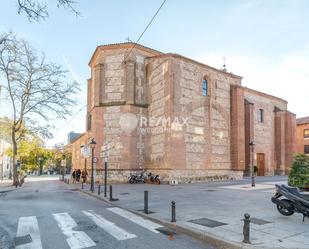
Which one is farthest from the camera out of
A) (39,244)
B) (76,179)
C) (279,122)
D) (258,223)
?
(279,122)

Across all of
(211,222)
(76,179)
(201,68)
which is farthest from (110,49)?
(211,222)

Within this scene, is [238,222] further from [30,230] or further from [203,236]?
[30,230]

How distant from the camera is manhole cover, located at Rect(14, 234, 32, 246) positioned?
684 cm

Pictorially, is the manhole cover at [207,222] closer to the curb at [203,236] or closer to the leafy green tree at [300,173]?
the curb at [203,236]

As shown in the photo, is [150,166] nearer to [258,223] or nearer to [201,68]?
[201,68]

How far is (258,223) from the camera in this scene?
8430 millimetres

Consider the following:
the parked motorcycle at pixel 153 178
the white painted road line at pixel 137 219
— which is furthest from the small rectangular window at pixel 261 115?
the white painted road line at pixel 137 219

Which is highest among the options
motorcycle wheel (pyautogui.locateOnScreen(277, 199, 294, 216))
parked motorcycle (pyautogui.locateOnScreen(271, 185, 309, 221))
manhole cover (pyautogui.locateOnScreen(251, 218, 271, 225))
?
parked motorcycle (pyautogui.locateOnScreen(271, 185, 309, 221))

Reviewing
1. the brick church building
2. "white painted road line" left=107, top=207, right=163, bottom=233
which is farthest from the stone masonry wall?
"white painted road line" left=107, top=207, right=163, bottom=233

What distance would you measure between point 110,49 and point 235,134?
49.4ft

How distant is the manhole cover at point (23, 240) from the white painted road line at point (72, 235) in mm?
848

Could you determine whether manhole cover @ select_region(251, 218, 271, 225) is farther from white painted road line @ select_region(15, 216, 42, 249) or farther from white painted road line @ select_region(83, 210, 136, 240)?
white painted road line @ select_region(15, 216, 42, 249)

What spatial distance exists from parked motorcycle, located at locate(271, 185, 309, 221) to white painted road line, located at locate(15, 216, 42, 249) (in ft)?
23.0

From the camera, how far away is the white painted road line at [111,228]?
23.9ft
